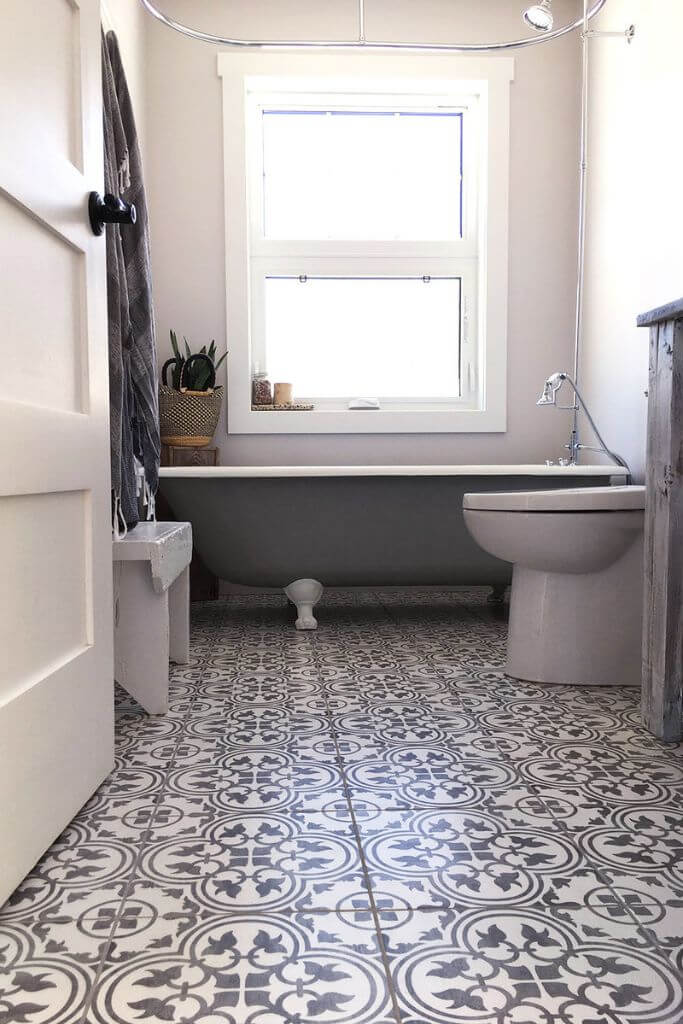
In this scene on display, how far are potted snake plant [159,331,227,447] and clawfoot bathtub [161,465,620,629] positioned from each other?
0.51 m

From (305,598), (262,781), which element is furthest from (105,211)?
(305,598)

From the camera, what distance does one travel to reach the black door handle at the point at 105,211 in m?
1.49

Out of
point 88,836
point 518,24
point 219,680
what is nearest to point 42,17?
point 88,836

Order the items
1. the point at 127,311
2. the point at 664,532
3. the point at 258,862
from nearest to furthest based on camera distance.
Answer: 1. the point at 258,862
2. the point at 664,532
3. the point at 127,311

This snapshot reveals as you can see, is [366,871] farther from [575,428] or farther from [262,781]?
[575,428]

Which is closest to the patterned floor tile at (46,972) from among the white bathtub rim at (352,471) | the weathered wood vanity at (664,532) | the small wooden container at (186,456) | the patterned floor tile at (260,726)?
the patterned floor tile at (260,726)

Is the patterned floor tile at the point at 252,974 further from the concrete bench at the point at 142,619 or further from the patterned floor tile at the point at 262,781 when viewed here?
the concrete bench at the point at 142,619

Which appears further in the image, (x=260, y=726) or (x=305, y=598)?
(x=305, y=598)

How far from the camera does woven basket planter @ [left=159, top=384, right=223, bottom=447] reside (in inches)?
128

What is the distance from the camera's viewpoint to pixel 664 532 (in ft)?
5.80

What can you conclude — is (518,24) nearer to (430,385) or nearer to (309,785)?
(430,385)

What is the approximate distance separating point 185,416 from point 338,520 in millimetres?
799

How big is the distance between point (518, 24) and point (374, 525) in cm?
228

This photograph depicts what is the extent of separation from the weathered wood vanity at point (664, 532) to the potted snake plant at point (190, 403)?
1858mm
